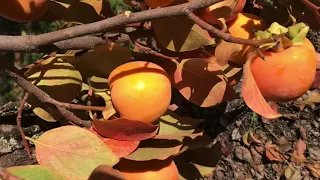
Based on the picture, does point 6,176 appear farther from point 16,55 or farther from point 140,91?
point 16,55

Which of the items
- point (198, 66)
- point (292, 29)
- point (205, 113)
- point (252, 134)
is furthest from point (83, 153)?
point (252, 134)

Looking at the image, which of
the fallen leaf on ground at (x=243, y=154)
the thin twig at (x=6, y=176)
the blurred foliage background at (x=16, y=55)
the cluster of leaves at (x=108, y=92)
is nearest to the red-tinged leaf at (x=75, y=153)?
the cluster of leaves at (x=108, y=92)

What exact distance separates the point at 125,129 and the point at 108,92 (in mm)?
113

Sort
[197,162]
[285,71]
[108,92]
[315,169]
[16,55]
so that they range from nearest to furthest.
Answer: [285,71] → [108,92] → [197,162] → [315,169] → [16,55]

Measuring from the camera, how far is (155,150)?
2.37 ft

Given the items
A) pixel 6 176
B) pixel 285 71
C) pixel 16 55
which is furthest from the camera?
pixel 16 55

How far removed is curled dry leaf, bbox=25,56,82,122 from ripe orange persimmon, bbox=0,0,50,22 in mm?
84

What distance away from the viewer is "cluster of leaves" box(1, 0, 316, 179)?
647 millimetres

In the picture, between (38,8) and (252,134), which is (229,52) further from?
(252,134)

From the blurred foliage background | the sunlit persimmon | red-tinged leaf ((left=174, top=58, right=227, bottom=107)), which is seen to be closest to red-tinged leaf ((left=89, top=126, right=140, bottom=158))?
red-tinged leaf ((left=174, top=58, right=227, bottom=107))

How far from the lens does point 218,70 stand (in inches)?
28.5

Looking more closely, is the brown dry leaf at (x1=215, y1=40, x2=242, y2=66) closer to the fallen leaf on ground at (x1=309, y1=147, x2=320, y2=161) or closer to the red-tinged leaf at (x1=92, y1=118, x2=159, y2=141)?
the red-tinged leaf at (x1=92, y1=118, x2=159, y2=141)

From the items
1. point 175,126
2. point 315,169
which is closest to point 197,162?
point 175,126

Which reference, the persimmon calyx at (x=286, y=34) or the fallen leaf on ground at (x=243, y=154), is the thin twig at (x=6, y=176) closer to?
the persimmon calyx at (x=286, y=34)
